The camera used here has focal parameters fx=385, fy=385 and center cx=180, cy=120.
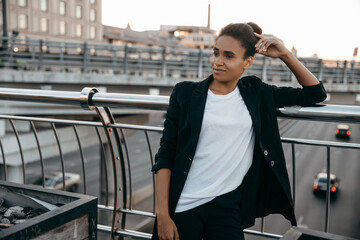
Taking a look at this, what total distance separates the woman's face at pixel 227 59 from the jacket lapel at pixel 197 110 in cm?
11

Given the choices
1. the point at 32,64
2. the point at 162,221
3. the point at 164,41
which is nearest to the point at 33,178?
the point at 32,64

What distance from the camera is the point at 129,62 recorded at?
19.3 meters

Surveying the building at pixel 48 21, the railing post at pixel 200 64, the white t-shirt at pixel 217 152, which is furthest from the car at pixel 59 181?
the building at pixel 48 21

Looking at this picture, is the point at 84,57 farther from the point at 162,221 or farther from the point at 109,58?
the point at 162,221

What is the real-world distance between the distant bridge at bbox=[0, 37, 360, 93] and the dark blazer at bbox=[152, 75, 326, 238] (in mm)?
13774

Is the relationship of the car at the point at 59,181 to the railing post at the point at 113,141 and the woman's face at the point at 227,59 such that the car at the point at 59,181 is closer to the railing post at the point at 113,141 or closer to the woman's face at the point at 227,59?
the railing post at the point at 113,141

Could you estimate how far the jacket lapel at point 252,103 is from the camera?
6.50ft

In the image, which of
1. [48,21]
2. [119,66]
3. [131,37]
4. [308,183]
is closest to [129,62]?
[119,66]

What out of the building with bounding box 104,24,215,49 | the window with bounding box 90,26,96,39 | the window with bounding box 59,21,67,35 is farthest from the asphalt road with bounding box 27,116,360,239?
the building with bounding box 104,24,215,49

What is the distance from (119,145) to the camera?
3.19 m

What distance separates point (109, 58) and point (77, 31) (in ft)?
126

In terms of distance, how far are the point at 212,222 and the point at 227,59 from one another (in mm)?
821

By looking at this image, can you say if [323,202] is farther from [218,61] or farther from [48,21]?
[48,21]

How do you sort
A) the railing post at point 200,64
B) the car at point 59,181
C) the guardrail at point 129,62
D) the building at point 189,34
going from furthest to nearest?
the building at point 189,34 → the car at point 59,181 → the railing post at point 200,64 → the guardrail at point 129,62
